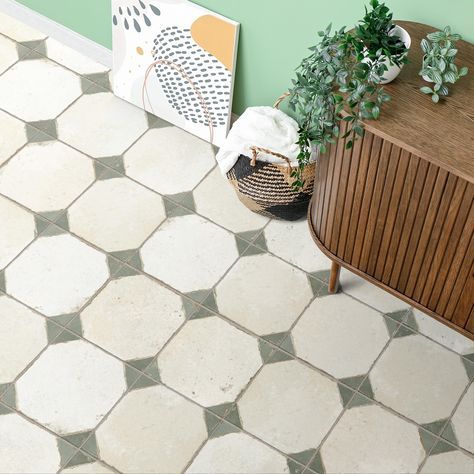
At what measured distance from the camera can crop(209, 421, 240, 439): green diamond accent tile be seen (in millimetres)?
2941

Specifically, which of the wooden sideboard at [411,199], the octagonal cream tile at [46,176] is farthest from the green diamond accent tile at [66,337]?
the wooden sideboard at [411,199]

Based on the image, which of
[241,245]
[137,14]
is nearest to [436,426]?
[241,245]

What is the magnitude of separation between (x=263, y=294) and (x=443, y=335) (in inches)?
26.4

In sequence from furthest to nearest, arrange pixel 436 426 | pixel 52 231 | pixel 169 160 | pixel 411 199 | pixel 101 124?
pixel 101 124, pixel 169 160, pixel 52 231, pixel 436 426, pixel 411 199

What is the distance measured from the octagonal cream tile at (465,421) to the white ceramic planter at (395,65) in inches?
46.6

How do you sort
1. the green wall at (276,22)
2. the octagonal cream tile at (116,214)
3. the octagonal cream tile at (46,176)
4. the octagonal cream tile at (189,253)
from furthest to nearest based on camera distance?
the octagonal cream tile at (46,176) < the octagonal cream tile at (116,214) < the octagonal cream tile at (189,253) < the green wall at (276,22)

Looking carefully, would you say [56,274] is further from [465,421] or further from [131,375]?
[465,421]

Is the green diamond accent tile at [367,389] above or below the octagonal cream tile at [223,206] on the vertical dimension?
below

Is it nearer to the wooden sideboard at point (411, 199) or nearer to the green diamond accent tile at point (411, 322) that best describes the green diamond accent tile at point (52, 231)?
the wooden sideboard at point (411, 199)

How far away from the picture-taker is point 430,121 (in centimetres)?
246

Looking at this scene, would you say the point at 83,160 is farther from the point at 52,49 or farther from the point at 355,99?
the point at 355,99

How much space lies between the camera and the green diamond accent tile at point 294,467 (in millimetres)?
2875

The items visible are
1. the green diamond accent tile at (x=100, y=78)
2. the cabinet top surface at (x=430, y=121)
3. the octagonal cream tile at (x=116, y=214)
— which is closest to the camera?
the cabinet top surface at (x=430, y=121)

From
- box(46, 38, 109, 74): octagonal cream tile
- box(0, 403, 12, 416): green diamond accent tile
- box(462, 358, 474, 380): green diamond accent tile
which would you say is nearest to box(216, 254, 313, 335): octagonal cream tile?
box(462, 358, 474, 380): green diamond accent tile
